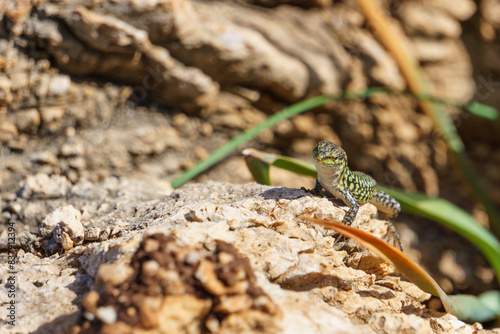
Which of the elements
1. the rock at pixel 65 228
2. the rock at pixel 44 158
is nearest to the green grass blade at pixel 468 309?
the rock at pixel 65 228

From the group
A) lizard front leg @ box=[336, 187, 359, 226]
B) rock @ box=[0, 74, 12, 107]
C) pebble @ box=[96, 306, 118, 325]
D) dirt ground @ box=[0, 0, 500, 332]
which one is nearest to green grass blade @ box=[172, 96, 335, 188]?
dirt ground @ box=[0, 0, 500, 332]

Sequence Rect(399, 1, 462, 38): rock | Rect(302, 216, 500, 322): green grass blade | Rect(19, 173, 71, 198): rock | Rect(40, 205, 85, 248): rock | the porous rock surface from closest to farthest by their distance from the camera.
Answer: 1. the porous rock surface
2. Rect(302, 216, 500, 322): green grass blade
3. Rect(40, 205, 85, 248): rock
4. Rect(19, 173, 71, 198): rock
5. Rect(399, 1, 462, 38): rock

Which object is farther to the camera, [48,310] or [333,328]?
[48,310]

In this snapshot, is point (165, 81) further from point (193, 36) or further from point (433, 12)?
point (433, 12)

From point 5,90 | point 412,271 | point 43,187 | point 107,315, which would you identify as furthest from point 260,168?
point 5,90

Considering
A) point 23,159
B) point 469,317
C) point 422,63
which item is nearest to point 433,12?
point 422,63

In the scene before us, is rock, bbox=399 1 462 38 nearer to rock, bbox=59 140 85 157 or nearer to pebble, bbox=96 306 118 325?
rock, bbox=59 140 85 157
